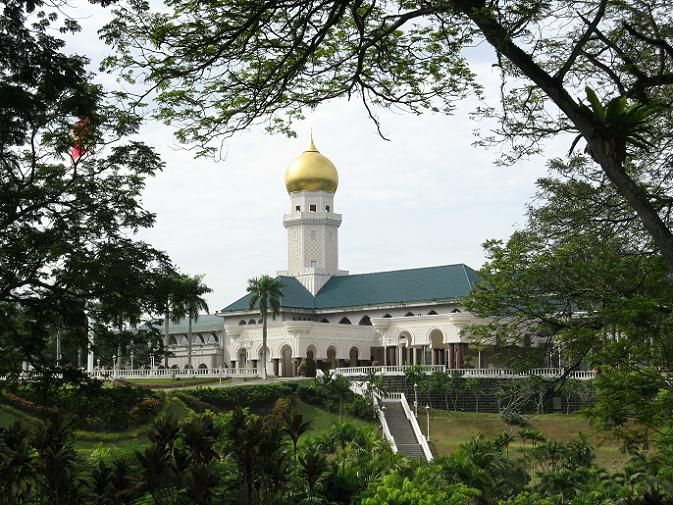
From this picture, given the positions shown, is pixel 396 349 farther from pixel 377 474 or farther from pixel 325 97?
pixel 325 97

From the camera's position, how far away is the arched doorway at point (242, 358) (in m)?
67.5

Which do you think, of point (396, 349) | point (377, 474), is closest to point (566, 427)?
point (396, 349)

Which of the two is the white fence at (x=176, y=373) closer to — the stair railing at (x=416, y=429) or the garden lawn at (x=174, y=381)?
the garden lawn at (x=174, y=381)

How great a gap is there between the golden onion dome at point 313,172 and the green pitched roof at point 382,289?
22.5 ft

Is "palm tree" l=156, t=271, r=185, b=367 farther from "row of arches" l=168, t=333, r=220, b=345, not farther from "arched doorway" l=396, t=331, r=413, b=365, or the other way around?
"row of arches" l=168, t=333, r=220, b=345

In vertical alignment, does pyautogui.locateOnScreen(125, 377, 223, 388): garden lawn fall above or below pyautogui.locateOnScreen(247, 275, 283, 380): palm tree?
below

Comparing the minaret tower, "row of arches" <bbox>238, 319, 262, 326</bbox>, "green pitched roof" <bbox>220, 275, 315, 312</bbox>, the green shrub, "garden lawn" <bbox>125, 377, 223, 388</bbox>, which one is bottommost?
the green shrub

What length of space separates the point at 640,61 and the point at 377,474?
11137mm

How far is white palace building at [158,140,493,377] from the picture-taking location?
63.4 meters

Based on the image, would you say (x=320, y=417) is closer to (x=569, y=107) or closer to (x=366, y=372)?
(x=366, y=372)

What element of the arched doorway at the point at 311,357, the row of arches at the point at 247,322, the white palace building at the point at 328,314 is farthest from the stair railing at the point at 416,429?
the row of arches at the point at 247,322

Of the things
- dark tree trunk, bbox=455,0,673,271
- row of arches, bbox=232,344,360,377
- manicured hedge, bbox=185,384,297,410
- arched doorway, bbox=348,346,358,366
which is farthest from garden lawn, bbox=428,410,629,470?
dark tree trunk, bbox=455,0,673,271

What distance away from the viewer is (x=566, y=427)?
4469 cm

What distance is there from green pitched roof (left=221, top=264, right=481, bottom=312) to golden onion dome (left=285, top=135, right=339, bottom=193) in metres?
6.86
